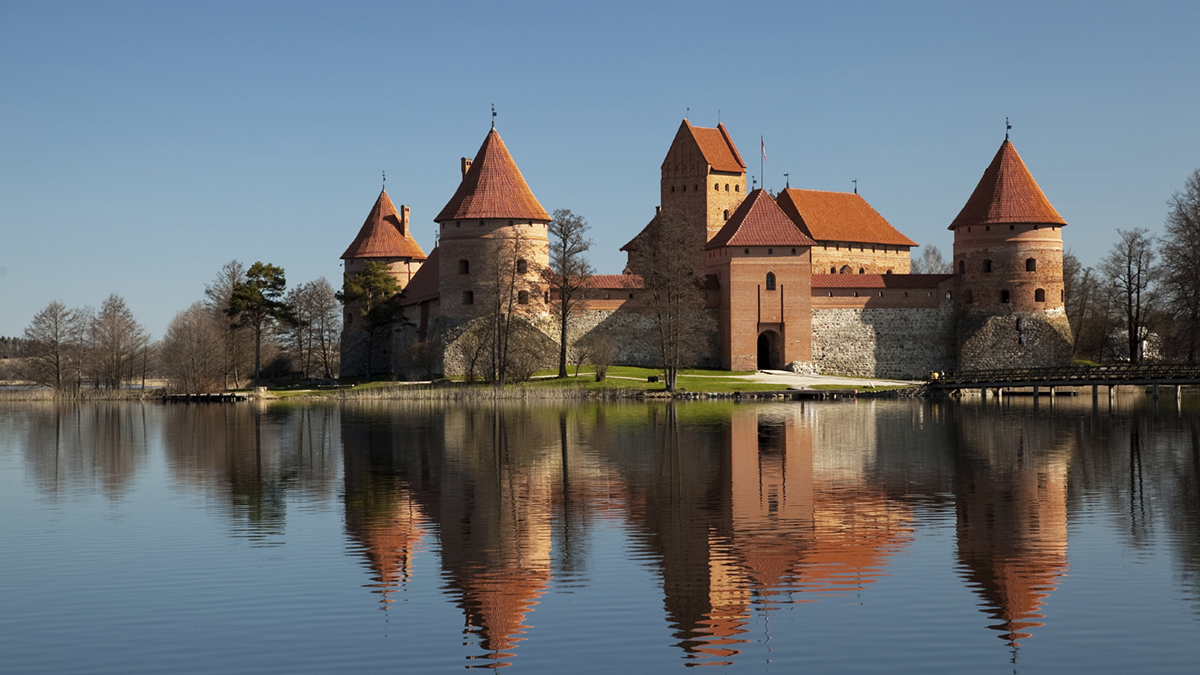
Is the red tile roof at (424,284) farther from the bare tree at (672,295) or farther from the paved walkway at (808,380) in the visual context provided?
the paved walkway at (808,380)

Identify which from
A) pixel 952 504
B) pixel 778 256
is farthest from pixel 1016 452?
pixel 778 256

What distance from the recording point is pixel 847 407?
35219 millimetres

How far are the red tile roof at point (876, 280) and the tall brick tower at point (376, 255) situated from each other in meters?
18.5

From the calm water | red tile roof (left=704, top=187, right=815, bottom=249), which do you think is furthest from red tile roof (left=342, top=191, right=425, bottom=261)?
the calm water

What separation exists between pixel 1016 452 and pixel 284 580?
14.5 m

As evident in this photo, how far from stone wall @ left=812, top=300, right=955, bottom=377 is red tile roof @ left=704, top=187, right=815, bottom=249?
335cm

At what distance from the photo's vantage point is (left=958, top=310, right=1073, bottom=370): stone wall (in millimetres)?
46906

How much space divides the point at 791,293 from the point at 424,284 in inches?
595

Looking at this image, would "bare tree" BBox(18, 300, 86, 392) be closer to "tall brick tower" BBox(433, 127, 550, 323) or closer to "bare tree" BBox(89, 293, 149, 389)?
"bare tree" BBox(89, 293, 149, 389)

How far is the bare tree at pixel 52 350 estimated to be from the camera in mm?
50344

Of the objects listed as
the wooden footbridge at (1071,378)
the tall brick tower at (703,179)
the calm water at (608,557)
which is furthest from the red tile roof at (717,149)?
the calm water at (608,557)

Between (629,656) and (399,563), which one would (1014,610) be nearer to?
(629,656)

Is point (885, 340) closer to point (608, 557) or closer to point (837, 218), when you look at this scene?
point (837, 218)

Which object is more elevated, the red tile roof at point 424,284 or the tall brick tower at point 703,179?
the tall brick tower at point 703,179
